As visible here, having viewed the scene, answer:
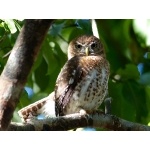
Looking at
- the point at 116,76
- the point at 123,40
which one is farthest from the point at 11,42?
the point at 123,40

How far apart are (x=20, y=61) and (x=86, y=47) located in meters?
1.86

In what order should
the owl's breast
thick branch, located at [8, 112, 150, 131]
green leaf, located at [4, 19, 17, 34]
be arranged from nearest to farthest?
thick branch, located at [8, 112, 150, 131] < green leaf, located at [4, 19, 17, 34] < the owl's breast

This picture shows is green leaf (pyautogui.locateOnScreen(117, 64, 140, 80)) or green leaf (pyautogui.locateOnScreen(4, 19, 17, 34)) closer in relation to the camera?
green leaf (pyautogui.locateOnScreen(4, 19, 17, 34))

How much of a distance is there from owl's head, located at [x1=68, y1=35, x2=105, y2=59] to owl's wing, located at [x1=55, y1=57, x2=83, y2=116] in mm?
296

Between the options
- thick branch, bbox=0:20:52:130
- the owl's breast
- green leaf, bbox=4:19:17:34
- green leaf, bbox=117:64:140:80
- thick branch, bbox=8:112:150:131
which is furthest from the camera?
green leaf, bbox=117:64:140:80

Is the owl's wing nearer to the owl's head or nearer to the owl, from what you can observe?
the owl

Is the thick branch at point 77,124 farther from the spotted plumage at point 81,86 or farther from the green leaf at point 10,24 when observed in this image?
the green leaf at point 10,24

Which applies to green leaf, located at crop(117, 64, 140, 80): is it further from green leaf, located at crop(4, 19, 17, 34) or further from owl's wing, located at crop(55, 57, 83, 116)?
green leaf, located at crop(4, 19, 17, 34)

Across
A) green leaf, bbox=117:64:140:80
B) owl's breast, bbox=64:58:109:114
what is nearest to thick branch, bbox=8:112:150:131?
owl's breast, bbox=64:58:109:114

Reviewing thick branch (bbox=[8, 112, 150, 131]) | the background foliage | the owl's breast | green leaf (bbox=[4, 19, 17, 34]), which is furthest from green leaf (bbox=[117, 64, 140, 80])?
green leaf (bbox=[4, 19, 17, 34])

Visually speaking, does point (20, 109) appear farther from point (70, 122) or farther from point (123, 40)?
point (123, 40)

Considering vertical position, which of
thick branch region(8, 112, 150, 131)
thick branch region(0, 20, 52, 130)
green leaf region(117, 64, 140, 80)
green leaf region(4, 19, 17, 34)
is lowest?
thick branch region(8, 112, 150, 131)

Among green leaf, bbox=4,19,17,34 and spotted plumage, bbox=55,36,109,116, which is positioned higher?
green leaf, bbox=4,19,17,34

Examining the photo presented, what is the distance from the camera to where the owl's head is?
307 cm
